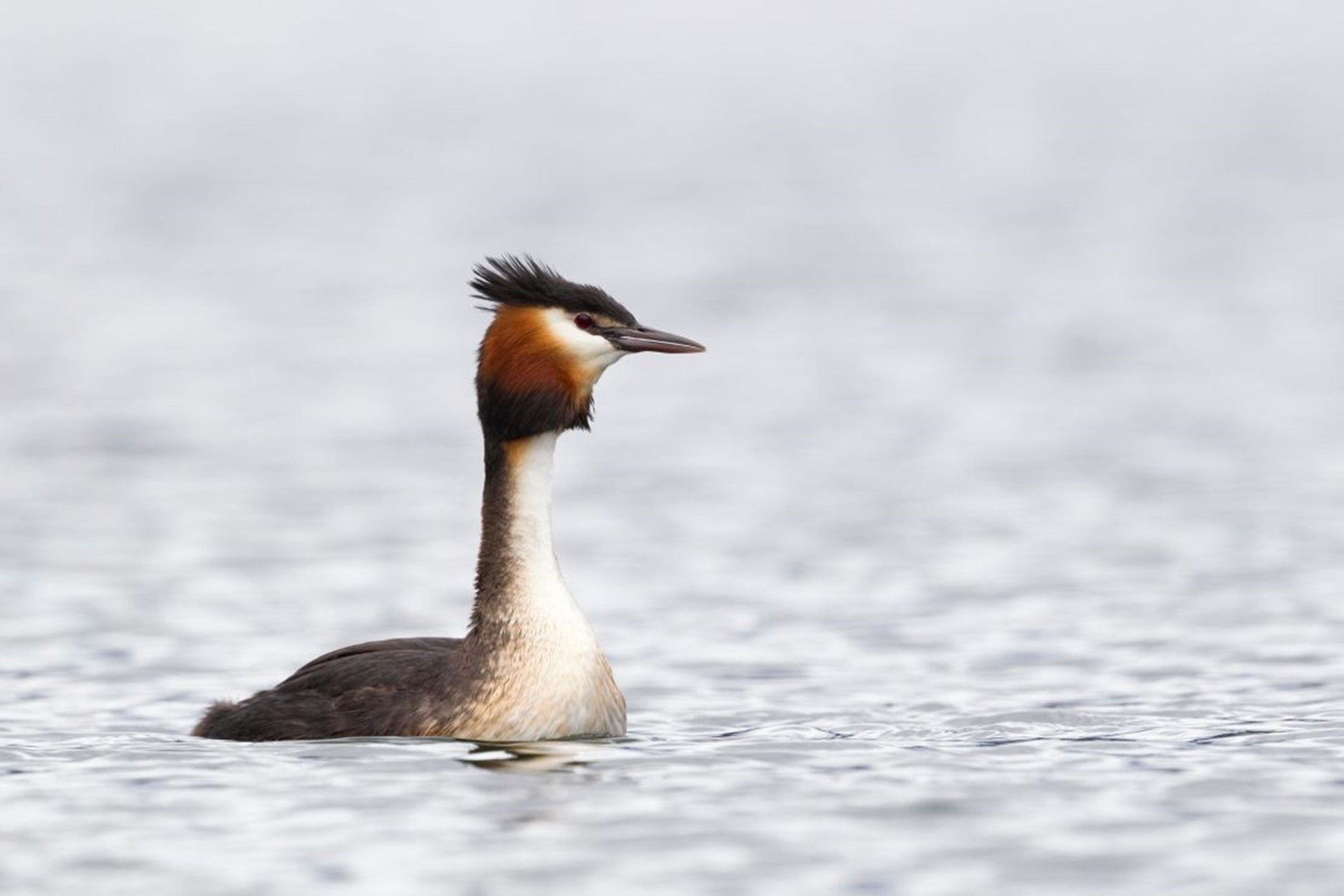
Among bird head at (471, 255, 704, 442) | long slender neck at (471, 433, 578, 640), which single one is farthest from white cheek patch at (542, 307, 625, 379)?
long slender neck at (471, 433, 578, 640)

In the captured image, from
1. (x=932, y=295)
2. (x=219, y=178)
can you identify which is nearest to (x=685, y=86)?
(x=219, y=178)

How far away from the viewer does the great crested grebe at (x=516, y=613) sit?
12195mm

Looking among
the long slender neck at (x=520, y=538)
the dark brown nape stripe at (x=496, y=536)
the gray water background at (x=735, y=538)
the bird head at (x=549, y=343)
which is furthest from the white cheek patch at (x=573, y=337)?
the gray water background at (x=735, y=538)

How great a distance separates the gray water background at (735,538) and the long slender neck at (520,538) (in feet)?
2.52

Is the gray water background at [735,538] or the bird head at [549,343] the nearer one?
the gray water background at [735,538]

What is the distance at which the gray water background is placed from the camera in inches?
409

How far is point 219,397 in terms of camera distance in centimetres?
2805

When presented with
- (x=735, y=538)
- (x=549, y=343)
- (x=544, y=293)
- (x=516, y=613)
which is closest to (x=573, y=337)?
(x=549, y=343)

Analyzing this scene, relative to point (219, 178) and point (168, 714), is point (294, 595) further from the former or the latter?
point (219, 178)

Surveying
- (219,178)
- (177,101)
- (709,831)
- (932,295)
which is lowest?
(709,831)

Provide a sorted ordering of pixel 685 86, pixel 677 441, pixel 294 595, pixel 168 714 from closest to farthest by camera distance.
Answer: pixel 168 714 → pixel 294 595 → pixel 677 441 → pixel 685 86

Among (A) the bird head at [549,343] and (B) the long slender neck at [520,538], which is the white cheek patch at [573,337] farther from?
(B) the long slender neck at [520,538]

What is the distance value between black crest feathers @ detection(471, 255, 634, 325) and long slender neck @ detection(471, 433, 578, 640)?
1.91ft

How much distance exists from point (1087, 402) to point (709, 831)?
57.2 ft
